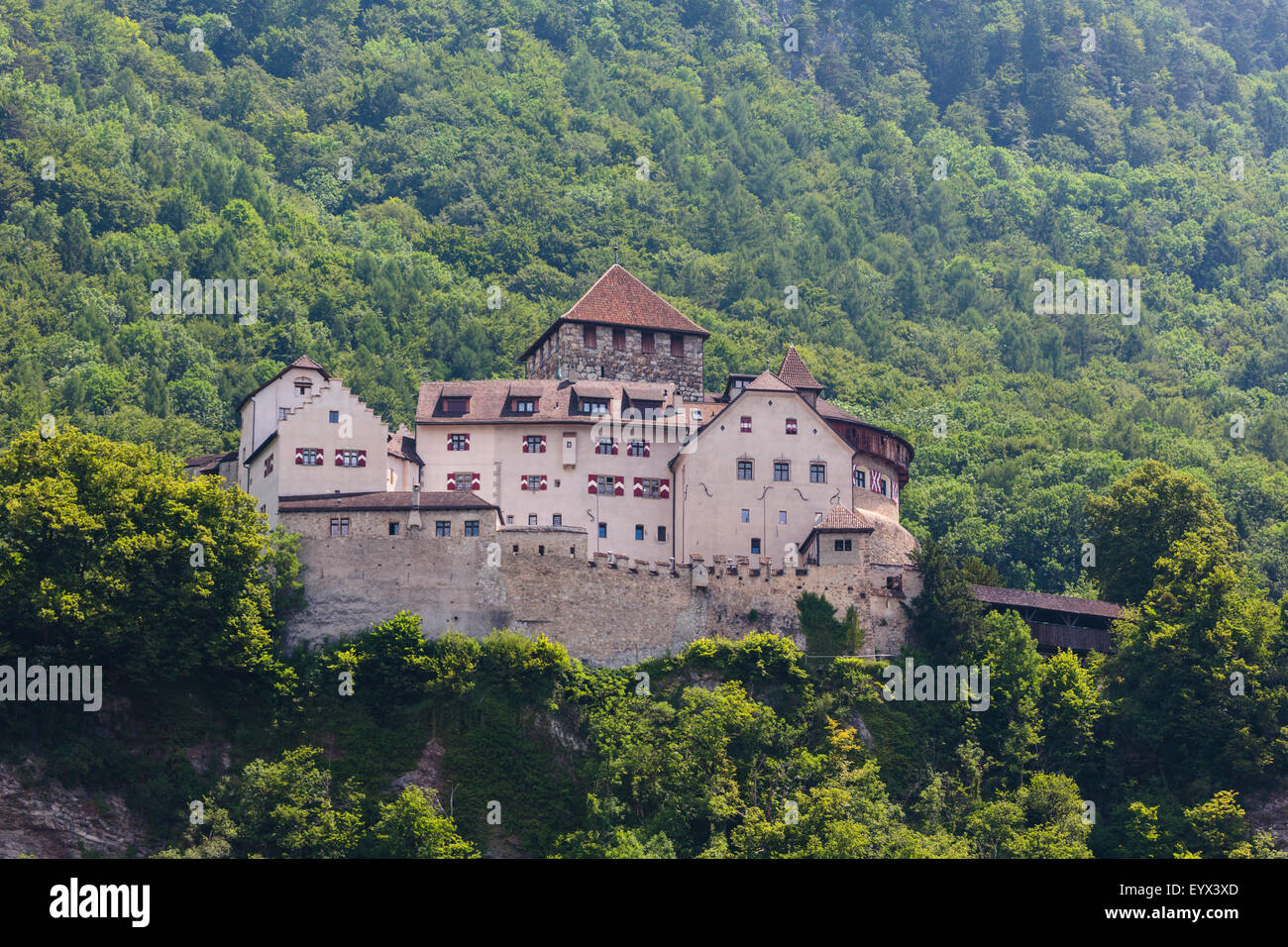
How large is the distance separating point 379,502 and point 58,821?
16.0 meters

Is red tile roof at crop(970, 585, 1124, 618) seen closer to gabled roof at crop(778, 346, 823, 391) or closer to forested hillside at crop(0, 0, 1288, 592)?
gabled roof at crop(778, 346, 823, 391)

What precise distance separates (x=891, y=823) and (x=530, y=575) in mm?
15544

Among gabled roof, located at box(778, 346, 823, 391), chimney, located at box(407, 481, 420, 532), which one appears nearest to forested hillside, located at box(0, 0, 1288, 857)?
chimney, located at box(407, 481, 420, 532)

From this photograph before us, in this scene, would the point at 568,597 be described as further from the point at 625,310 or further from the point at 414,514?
the point at 625,310

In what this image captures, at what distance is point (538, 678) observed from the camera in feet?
230

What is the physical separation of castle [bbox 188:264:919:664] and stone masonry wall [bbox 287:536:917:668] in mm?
71

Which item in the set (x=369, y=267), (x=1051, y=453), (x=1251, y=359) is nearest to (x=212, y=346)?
(x=369, y=267)

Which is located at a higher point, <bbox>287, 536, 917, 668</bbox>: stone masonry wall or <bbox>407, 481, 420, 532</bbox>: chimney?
<bbox>407, 481, 420, 532</bbox>: chimney

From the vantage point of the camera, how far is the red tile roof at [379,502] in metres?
71.9

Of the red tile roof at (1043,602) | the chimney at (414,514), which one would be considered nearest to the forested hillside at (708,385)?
the red tile roof at (1043,602)

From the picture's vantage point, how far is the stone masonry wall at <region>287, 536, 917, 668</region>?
7088 centimetres

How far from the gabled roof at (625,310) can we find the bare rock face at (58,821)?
102 feet

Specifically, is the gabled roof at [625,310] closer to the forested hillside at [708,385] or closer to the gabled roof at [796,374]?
the gabled roof at [796,374]

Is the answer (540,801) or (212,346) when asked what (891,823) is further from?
(212,346)
